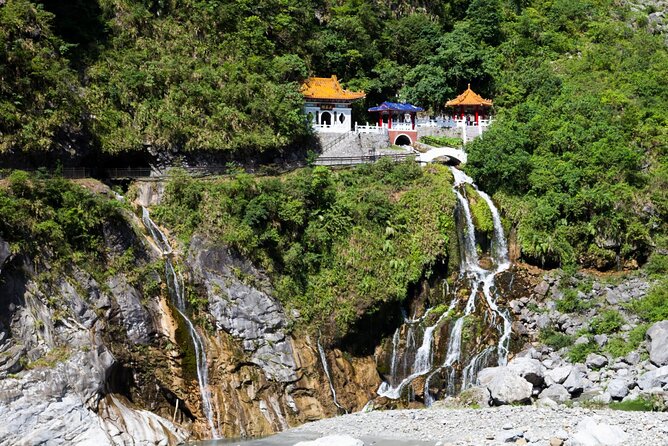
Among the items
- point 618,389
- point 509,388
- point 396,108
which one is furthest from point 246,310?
point 396,108

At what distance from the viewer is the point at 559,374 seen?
30.0 meters

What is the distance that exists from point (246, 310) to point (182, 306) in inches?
102

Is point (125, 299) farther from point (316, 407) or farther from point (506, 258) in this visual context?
point (506, 258)

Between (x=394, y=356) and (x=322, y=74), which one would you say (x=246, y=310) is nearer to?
(x=394, y=356)

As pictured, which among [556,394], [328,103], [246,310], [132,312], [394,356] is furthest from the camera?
[328,103]

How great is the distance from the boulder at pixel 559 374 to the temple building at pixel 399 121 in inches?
831

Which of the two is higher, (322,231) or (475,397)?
(322,231)

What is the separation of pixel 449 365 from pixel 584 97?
2165cm

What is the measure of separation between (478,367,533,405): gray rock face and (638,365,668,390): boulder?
4160mm

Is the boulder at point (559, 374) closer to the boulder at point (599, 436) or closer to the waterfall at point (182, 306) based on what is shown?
the boulder at point (599, 436)

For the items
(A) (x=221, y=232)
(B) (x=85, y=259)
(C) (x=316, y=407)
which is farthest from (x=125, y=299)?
(C) (x=316, y=407)

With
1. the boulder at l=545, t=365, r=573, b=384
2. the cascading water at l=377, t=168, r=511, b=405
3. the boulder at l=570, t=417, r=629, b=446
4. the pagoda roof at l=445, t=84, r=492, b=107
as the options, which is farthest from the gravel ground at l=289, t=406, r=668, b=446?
the pagoda roof at l=445, t=84, r=492, b=107

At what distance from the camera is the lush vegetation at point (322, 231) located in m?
34.3

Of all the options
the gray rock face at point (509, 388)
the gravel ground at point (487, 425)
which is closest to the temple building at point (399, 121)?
the gray rock face at point (509, 388)
